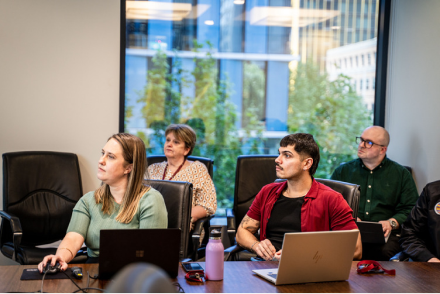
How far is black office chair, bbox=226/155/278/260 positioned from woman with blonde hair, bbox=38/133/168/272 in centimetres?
146

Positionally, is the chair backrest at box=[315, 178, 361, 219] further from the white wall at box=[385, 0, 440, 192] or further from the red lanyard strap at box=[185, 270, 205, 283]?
the white wall at box=[385, 0, 440, 192]

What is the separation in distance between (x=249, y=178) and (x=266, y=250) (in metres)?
1.35

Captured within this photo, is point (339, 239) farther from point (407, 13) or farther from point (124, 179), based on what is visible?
point (407, 13)

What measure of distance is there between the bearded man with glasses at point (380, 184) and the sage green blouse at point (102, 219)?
2000 mm

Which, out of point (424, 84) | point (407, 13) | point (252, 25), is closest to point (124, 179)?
point (252, 25)

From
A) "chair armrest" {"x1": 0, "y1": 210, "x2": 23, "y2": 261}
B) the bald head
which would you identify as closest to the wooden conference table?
"chair armrest" {"x1": 0, "y1": 210, "x2": 23, "y2": 261}

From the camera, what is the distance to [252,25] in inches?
163

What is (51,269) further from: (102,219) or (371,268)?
(371,268)

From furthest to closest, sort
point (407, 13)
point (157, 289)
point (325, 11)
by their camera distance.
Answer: point (325, 11) → point (407, 13) → point (157, 289)

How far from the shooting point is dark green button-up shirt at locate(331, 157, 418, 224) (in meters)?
3.49

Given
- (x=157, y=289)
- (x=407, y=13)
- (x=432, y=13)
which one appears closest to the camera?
(x=157, y=289)

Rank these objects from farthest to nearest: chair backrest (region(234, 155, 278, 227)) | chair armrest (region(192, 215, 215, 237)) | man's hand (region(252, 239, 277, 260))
A: 1. chair backrest (region(234, 155, 278, 227))
2. chair armrest (region(192, 215, 215, 237))
3. man's hand (region(252, 239, 277, 260))

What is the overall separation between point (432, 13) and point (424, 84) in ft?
1.83

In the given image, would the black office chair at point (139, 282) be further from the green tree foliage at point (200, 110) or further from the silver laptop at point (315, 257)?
the green tree foliage at point (200, 110)
